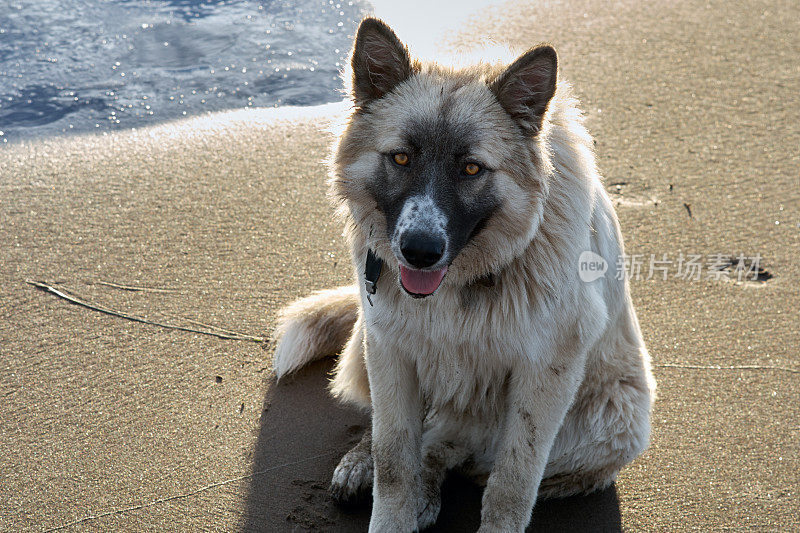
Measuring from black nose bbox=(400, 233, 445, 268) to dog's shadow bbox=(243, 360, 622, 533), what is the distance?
1.15 m

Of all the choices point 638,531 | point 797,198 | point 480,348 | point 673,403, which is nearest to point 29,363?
point 480,348

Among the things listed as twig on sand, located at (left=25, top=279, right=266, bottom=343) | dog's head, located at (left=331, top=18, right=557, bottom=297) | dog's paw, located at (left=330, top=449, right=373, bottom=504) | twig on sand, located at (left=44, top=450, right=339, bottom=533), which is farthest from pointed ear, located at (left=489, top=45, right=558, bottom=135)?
twig on sand, located at (left=25, top=279, right=266, bottom=343)

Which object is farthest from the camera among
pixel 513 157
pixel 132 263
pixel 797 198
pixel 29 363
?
pixel 797 198

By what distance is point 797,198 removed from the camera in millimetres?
4871

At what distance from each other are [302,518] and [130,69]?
193 inches

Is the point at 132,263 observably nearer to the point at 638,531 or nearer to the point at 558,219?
the point at 558,219

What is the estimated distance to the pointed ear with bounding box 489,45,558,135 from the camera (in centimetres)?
253

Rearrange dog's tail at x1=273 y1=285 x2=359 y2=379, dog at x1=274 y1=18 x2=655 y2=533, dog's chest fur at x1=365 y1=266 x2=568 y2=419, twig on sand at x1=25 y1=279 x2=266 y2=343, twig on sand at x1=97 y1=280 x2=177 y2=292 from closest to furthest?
dog at x1=274 y1=18 x2=655 y2=533 → dog's chest fur at x1=365 y1=266 x2=568 y2=419 → dog's tail at x1=273 y1=285 x2=359 y2=379 → twig on sand at x1=25 y1=279 x2=266 y2=343 → twig on sand at x1=97 y1=280 x2=177 y2=292

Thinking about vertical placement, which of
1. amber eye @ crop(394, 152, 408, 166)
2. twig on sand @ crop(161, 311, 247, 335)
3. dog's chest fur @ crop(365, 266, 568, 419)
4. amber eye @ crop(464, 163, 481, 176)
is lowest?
twig on sand @ crop(161, 311, 247, 335)

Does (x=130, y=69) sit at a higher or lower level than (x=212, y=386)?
higher

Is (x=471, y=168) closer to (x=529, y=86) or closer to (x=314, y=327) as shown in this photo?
(x=529, y=86)

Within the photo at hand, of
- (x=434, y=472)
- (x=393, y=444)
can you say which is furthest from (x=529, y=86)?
(x=434, y=472)

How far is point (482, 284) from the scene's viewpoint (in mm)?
2764

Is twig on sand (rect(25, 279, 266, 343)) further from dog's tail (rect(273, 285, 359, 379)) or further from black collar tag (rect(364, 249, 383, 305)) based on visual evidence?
black collar tag (rect(364, 249, 383, 305))
